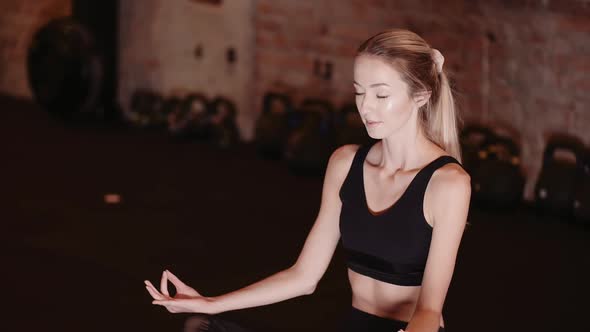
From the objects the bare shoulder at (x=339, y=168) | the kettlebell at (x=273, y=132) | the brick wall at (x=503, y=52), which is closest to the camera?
the bare shoulder at (x=339, y=168)

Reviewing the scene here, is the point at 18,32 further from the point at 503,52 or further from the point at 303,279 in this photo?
the point at 303,279

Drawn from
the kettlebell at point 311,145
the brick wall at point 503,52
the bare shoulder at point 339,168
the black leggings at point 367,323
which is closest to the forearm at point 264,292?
the black leggings at point 367,323

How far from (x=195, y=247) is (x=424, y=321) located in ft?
8.55

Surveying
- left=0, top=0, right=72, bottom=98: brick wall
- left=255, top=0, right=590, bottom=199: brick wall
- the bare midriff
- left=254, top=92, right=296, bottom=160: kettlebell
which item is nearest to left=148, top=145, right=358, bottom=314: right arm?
the bare midriff

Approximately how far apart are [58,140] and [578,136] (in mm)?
3692

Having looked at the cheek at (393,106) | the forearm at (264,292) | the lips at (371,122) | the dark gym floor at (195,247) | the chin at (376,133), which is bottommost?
the dark gym floor at (195,247)

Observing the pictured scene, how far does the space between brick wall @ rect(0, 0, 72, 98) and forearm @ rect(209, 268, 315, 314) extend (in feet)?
22.5

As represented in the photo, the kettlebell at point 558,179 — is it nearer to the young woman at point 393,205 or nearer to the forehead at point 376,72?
the young woman at point 393,205

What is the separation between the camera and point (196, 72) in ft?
24.3

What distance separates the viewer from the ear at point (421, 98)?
203 cm

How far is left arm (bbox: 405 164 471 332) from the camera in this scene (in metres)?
1.91

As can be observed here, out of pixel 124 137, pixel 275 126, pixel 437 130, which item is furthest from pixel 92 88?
pixel 437 130

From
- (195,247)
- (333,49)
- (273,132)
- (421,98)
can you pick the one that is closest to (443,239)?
(421,98)

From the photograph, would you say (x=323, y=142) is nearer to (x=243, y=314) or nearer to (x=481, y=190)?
(x=481, y=190)
